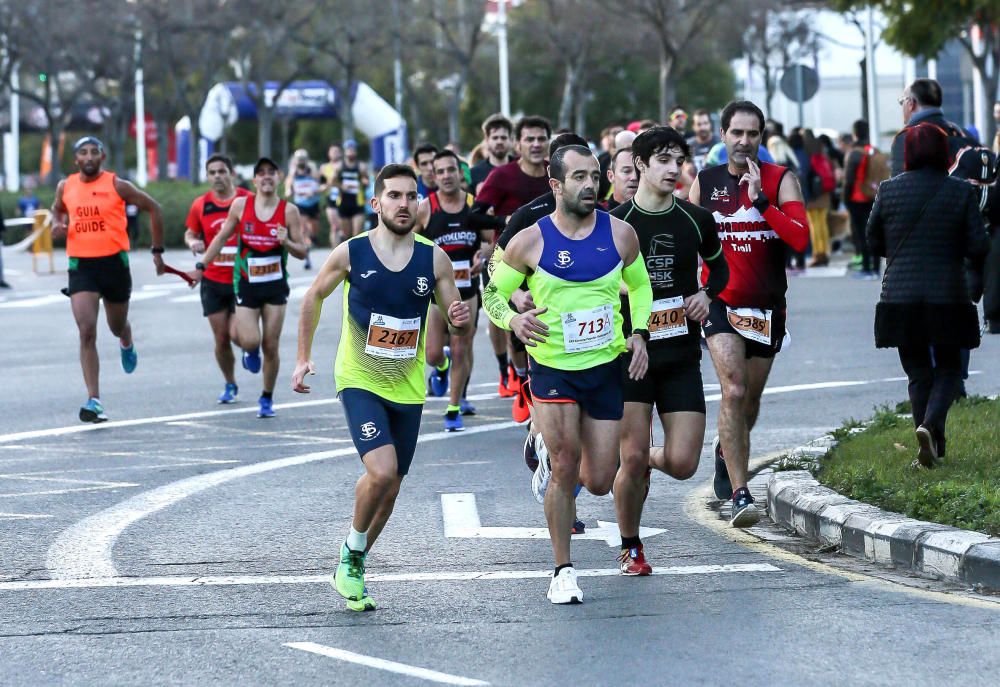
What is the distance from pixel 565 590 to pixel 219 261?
772 centimetres

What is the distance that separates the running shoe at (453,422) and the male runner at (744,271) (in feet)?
12.1

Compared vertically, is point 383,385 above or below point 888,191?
below

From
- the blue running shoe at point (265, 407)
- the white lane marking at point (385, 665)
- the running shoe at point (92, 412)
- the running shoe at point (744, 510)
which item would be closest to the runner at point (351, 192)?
the blue running shoe at point (265, 407)

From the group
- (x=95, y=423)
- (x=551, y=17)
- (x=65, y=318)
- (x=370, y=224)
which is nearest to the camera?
(x=95, y=423)

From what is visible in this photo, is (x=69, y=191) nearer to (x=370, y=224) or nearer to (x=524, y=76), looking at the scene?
(x=370, y=224)

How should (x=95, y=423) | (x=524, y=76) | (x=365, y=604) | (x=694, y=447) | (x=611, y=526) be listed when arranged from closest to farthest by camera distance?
(x=365, y=604), (x=694, y=447), (x=611, y=526), (x=95, y=423), (x=524, y=76)

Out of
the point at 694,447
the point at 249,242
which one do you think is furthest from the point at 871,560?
the point at 249,242

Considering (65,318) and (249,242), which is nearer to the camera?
(249,242)

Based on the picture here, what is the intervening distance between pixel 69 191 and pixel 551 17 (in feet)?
162

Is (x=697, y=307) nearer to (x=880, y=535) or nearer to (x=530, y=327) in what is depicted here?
→ (x=530, y=327)

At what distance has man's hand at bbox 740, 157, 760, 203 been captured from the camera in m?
8.36

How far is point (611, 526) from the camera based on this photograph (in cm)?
862

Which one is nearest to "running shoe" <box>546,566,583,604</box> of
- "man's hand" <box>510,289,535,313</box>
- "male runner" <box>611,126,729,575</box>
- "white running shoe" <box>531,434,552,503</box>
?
"white running shoe" <box>531,434,552,503</box>

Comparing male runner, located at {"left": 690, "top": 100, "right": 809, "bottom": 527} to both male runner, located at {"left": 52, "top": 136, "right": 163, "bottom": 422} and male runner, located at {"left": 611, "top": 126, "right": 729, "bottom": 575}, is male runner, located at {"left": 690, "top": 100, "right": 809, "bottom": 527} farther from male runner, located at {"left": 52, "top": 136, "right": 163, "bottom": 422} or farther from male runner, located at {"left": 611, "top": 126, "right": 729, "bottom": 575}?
male runner, located at {"left": 52, "top": 136, "right": 163, "bottom": 422}
